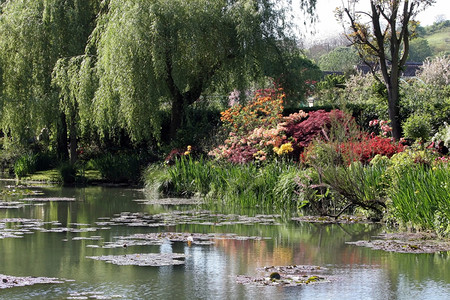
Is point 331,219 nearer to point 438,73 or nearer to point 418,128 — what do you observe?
A: point 418,128

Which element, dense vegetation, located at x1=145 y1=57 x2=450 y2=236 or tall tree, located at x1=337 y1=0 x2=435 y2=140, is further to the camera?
tall tree, located at x1=337 y1=0 x2=435 y2=140

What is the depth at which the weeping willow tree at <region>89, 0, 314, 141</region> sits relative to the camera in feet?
67.3

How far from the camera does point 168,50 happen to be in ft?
69.1

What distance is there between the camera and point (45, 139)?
28672 millimetres

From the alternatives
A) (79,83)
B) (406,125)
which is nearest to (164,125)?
(79,83)

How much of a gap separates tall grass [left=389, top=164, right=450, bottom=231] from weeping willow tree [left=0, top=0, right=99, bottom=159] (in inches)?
550

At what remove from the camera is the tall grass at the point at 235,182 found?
15859 mm

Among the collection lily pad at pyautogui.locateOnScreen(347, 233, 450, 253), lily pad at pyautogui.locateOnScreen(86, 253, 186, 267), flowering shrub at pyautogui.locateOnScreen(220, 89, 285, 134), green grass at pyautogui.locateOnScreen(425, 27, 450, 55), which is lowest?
lily pad at pyautogui.locateOnScreen(86, 253, 186, 267)

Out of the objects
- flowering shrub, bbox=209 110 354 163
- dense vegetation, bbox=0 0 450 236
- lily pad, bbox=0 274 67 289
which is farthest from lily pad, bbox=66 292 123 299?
flowering shrub, bbox=209 110 354 163

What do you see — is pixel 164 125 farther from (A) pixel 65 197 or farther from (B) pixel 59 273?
(B) pixel 59 273

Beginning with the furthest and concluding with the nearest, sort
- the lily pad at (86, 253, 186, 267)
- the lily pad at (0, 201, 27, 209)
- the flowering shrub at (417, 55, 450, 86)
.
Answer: the flowering shrub at (417, 55, 450, 86)
the lily pad at (0, 201, 27, 209)
the lily pad at (86, 253, 186, 267)

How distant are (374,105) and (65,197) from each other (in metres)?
9.84

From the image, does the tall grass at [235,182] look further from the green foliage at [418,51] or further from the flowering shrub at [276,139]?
the green foliage at [418,51]

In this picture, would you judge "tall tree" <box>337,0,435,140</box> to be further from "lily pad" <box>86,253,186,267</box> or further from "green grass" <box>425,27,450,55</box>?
"green grass" <box>425,27,450,55</box>
